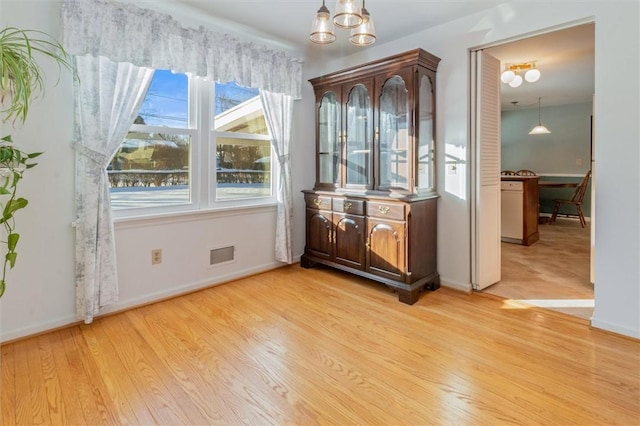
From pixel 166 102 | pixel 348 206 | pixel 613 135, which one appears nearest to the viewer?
A: pixel 613 135

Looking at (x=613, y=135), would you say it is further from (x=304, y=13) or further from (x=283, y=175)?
(x=283, y=175)

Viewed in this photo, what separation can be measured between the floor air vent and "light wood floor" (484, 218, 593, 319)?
2375 millimetres

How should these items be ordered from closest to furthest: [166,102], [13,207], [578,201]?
[13,207] < [166,102] < [578,201]

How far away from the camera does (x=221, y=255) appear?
333 cm

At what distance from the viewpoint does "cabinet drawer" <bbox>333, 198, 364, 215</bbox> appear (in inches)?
127

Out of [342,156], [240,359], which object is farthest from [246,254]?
[240,359]

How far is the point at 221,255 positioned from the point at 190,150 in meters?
1.00

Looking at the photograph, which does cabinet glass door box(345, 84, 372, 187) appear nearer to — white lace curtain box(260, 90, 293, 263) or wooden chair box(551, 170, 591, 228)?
white lace curtain box(260, 90, 293, 263)

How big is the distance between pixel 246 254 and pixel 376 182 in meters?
1.47

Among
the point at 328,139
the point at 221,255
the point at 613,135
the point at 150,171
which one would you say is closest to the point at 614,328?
the point at 613,135

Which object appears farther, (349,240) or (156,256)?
(349,240)

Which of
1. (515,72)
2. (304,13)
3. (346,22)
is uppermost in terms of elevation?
(515,72)

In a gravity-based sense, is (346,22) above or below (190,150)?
above

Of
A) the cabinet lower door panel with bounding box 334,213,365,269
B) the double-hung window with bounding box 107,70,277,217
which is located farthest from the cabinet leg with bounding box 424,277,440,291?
the double-hung window with bounding box 107,70,277,217
